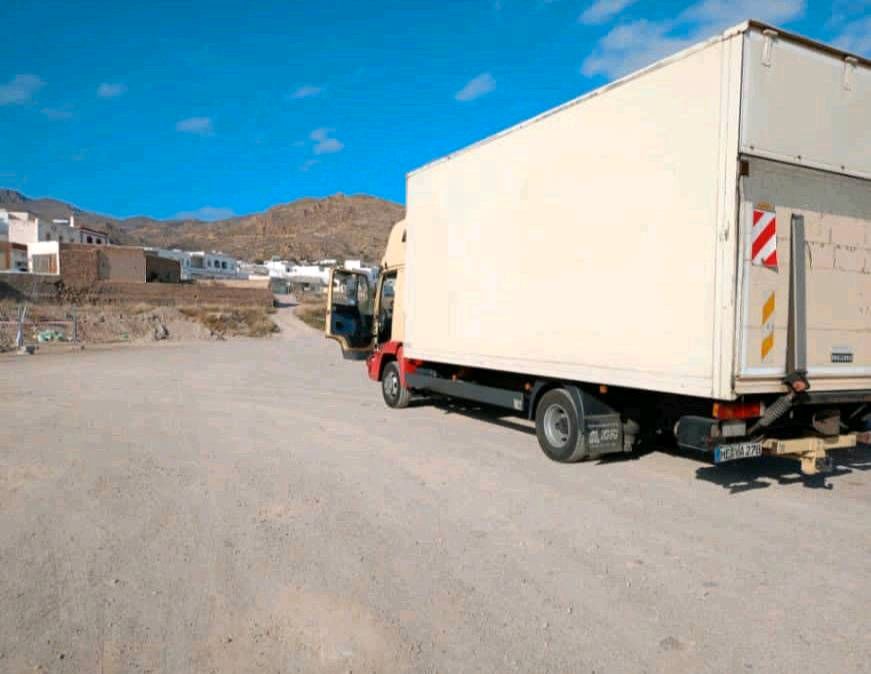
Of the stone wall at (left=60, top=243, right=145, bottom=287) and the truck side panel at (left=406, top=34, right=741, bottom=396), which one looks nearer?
the truck side panel at (left=406, top=34, right=741, bottom=396)

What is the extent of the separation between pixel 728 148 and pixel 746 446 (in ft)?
8.66

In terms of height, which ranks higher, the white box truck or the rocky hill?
the rocky hill

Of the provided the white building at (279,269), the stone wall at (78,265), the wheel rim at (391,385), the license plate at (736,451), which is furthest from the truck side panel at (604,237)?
the white building at (279,269)

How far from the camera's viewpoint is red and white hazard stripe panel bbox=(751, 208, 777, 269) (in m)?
5.60

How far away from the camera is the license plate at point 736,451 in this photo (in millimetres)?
5824

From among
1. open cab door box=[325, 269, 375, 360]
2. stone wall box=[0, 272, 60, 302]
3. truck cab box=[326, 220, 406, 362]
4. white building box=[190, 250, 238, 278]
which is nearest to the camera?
truck cab box=[326, 220, 406, 362]

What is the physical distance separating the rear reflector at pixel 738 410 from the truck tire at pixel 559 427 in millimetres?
1666

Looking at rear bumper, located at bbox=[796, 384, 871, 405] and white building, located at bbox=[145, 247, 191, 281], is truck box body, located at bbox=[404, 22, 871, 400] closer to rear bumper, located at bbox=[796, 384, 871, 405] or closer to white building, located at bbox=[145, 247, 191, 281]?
rear bumper, located at bbox=[796, 384, 871, 405]

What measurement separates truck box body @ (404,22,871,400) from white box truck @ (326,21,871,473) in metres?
0.02

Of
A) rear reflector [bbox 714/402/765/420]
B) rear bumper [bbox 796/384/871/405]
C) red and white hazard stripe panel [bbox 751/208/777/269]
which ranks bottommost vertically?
rear reflector [bbox 714/402/765/420]

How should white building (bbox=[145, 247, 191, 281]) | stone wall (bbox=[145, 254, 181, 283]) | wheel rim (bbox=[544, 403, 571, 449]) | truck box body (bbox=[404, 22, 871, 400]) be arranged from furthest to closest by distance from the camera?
white building (bbox=[145, 247, 191, 281]) < stone wall (bbox=[145, 254, 181, 283]) < wheel rim (bbox=[544, 403, 571, 449]) < truck box body (bbox=[404, 22, 871, 400])

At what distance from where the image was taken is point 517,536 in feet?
16.6

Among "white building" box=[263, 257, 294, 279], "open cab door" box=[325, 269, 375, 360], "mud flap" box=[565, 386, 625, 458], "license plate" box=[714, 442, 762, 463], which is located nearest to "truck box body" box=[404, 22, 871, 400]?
"mud flap" box=[565, 386, 625, 458]

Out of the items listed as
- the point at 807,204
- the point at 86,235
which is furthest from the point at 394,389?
the point at 86,235
